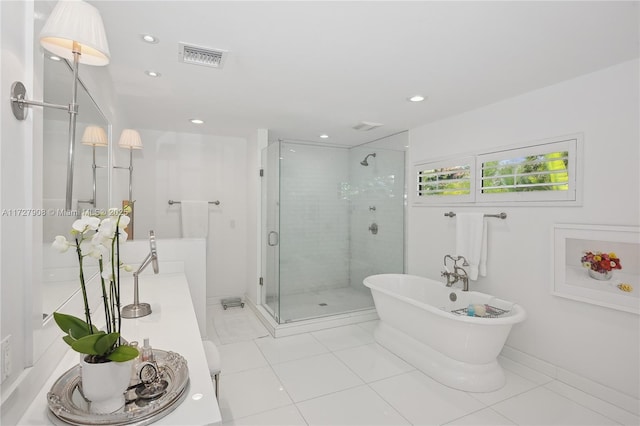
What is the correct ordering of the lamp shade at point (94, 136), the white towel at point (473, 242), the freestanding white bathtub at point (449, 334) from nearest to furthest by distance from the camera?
the lamp shade at point (94, 136) < the freestanding white bathtub at point (449, 334) < the white towel at point (473, 242)

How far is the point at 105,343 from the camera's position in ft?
2.85

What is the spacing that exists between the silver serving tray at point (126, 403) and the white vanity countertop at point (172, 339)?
0.10 feet

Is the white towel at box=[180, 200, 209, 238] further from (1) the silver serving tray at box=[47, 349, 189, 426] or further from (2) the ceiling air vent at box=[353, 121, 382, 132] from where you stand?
(1) the silver serving tray at box=[47, 349, 189, 426]

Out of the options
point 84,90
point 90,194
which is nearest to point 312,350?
point 90,194

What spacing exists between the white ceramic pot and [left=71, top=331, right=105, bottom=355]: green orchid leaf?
0.23ft

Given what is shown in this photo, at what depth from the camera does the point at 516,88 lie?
2520 mm

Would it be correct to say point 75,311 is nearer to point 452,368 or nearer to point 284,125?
point 452,368

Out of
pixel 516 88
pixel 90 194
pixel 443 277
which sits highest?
pixel 516 88

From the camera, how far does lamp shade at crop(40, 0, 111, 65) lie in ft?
3.14

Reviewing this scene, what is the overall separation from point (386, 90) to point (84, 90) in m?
2.08

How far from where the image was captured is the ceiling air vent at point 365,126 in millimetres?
3578

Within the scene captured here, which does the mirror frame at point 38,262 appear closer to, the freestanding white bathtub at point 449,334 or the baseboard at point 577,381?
the freestanding white bathtub at point 449,334

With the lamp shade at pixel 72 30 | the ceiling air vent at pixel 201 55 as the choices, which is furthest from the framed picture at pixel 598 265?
the lamp shade at pixel 72 30

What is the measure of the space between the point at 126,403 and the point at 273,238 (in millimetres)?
2788
